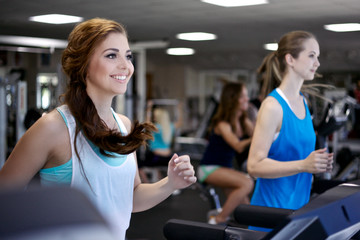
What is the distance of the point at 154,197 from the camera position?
1549mm

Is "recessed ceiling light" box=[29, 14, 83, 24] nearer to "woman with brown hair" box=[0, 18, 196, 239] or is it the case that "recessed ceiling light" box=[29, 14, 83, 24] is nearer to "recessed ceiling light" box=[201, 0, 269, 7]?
"recessed ceiling light" box=[201, 0, 269, 7]

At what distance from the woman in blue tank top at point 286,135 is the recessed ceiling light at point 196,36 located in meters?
5.98

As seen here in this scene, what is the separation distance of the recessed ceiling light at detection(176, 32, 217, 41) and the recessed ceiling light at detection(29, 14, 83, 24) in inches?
88.2

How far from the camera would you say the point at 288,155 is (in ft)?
6.96

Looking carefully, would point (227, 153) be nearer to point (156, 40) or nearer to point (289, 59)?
point (289, 59)

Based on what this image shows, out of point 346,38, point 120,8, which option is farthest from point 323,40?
point 120,8

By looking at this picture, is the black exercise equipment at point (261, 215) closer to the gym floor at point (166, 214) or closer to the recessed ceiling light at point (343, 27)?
the gym floor at point (166, 214)

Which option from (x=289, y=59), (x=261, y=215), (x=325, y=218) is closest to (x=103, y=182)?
(x=261, y=215)

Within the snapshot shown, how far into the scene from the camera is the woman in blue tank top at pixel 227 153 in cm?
430

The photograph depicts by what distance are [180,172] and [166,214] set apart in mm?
4444

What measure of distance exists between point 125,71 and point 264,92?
1.15 m

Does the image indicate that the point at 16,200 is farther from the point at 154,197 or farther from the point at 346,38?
the point at 346,38

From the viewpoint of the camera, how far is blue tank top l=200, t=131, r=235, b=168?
4375mm

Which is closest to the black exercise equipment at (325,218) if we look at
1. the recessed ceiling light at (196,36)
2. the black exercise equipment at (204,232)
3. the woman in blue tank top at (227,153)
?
the black exercise equipment at (204,232)
